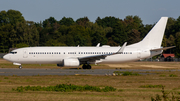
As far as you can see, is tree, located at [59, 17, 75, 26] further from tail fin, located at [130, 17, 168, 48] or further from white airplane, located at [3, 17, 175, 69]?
white airplane, located at [3, 17, 175, 69]

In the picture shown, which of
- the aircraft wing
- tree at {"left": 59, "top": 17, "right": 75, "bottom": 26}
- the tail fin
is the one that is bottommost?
the aircraft wing

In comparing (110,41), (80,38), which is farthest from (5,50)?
(110,41)

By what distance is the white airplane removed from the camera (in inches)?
1565

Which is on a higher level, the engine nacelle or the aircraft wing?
the aircraft wing

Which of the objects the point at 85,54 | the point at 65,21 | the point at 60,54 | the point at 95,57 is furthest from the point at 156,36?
the point at 65,21

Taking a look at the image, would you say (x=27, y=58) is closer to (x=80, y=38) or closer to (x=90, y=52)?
(x=90, y=52)

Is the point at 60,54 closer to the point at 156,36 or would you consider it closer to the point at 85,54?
the point at 85,54

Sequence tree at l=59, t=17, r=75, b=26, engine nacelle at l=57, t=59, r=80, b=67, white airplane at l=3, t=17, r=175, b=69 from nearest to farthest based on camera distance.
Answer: engine nacelle at l=57, t=59, r=80, b=67, white airplane at l=3, t=17, r=175, b=69, tree at l=59, t=17, r=75, b=26

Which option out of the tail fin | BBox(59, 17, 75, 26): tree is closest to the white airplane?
the tail fin

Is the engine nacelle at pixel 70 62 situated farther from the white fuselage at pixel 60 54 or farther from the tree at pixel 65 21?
the tree at pixel 65 21

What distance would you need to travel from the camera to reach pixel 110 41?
11238cm

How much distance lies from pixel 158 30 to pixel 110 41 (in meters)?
70.1

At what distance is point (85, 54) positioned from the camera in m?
41.0

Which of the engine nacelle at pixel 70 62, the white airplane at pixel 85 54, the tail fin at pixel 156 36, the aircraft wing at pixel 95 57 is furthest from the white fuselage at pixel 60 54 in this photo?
the engine nacelle at pixel 70 62
